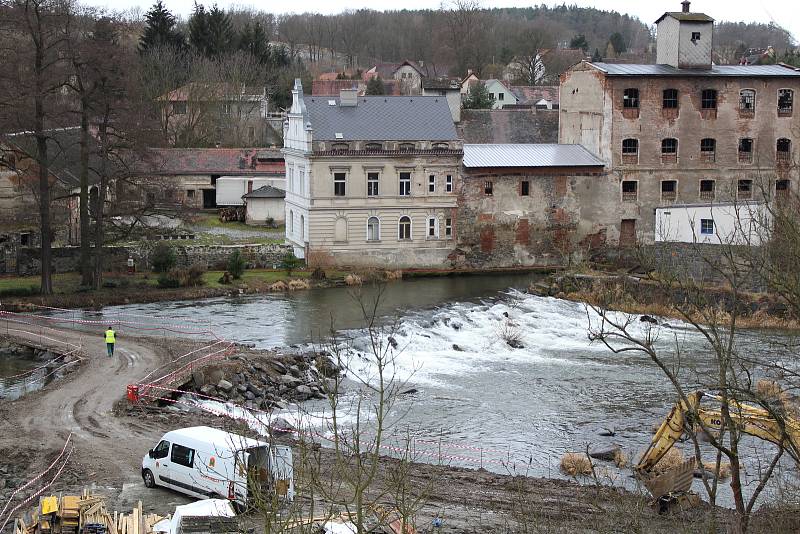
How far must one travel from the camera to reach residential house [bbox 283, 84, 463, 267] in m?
47.2

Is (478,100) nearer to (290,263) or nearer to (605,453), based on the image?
(290,263)

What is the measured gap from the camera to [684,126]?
51.2 metres

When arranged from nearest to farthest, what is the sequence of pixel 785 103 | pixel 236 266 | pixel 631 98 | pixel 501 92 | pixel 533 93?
pixel 236 266 → pixel 631 98 → pixel 785 103 → pixel 533 93 → pixel 501 92

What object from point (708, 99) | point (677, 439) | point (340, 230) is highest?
point (708, 99)

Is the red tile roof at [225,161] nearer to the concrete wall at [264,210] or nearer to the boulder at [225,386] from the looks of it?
the concrete wall at [264,210]

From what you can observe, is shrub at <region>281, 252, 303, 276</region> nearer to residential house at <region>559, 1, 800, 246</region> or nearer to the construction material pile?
residential house at <region>559, 1, 800, 246</region>

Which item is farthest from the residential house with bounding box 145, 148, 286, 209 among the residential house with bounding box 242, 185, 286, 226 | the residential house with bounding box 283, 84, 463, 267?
the residential house with bounding box 283, 84, 463, 267

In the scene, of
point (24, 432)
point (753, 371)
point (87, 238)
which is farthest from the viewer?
point (87, 238)

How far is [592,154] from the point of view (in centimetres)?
5138

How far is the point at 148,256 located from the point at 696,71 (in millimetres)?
26800

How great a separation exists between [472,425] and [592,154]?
27904mm

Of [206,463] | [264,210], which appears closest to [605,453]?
[206,463]

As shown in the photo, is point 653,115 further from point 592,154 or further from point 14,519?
point 14,519

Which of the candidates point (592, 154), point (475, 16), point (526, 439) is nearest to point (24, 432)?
point (526, 439)
